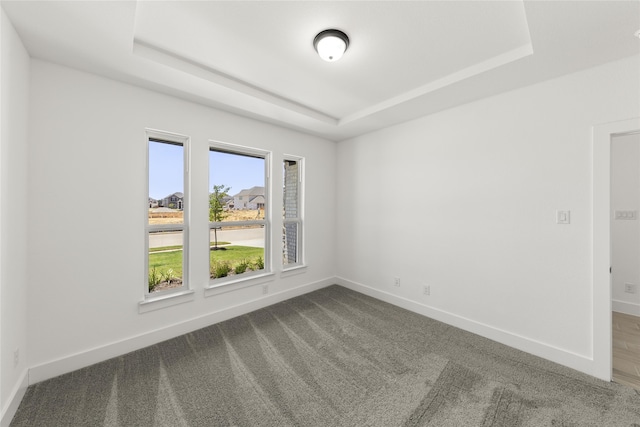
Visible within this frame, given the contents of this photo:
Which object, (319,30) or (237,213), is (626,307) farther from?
(237,213)

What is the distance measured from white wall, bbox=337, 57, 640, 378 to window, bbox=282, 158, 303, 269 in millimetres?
1263

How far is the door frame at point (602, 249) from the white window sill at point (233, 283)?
347 centimetres

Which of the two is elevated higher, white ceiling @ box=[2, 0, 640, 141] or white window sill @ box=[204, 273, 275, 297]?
white ceiling @ box=[2, 0, 640, 141]

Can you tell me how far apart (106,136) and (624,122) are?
4.51m

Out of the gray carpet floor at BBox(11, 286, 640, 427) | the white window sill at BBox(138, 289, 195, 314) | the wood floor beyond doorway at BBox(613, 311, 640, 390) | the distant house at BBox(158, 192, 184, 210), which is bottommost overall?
the gray carpet floor at BBox(11, 286, 640, 427)

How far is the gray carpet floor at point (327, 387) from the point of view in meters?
1.75

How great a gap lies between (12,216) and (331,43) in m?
2.58

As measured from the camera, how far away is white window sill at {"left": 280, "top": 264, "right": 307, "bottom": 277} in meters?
3.92

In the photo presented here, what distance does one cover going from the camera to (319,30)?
74.7 inches

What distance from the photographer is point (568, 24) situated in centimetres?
170

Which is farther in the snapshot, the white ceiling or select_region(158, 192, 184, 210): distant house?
select_region(158, 192, 184, 210): distant house

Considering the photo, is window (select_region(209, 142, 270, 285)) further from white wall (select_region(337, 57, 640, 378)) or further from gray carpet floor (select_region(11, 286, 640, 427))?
white wall (select_region(337, 57, 640, 378))

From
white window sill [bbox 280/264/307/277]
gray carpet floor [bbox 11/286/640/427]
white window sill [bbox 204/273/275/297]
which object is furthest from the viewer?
white window sill [bbox 280/264/307/277]

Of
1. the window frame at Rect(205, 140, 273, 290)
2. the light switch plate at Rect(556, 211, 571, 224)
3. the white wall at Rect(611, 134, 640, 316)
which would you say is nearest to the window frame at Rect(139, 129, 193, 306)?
the window frame at Rect(205, 140, 273, 290)
